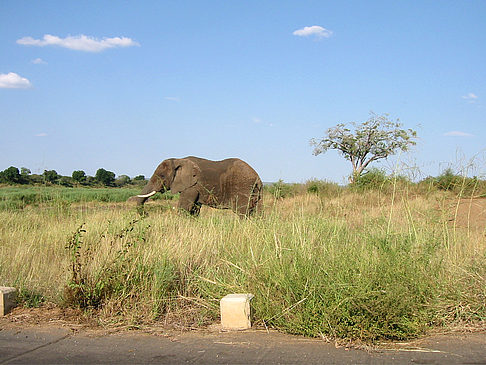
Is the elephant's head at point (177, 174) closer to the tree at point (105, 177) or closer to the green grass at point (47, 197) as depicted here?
the green grass at point (47, 197)

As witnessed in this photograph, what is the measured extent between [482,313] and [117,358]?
3448 millimetres

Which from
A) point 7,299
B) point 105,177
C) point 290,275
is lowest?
point 7,299

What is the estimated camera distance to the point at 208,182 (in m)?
12.7

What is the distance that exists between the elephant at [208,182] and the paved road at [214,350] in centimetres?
791

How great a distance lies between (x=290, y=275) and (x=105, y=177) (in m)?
38.6

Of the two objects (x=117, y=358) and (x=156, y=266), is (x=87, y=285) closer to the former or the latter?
(x=156, y=266)

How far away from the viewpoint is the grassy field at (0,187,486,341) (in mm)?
4480

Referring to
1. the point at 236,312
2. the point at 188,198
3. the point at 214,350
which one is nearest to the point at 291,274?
the point at 236,312

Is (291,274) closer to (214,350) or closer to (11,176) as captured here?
(214,350)

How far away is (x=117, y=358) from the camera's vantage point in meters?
4.05

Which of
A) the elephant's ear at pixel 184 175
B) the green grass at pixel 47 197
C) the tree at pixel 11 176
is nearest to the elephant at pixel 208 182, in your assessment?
the elephant's ear at pixel 184 175

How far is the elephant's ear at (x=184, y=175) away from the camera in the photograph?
41.5 feet

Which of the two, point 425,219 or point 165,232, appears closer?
point 425,219

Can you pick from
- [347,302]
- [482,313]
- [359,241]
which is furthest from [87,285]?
[482,313]
